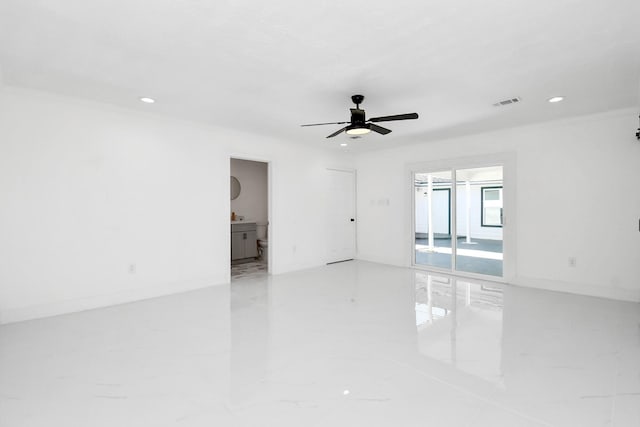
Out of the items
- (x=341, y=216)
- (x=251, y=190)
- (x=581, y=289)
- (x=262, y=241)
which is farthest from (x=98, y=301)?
(x=581, y=289)

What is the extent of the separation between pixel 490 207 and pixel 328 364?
598 centimetres

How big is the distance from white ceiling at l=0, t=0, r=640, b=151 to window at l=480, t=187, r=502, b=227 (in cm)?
248

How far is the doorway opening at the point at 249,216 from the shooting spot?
6598 millimetres

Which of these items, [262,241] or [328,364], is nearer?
[328,364]

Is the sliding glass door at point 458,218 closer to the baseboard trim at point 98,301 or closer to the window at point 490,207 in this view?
the window at point 490,207

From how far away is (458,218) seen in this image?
18.3 feet

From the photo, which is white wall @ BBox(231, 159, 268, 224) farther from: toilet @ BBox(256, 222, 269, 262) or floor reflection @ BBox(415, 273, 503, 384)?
floor reflection @ BBox(415, 273, 503, 384)

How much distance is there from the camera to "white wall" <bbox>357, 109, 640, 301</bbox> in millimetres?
4055

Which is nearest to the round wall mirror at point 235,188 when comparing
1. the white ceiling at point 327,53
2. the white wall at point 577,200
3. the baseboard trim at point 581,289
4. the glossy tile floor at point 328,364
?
the white ceiling at point 327,53

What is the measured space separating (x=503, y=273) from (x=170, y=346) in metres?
4.71

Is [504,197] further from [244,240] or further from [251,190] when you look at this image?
[251,190]

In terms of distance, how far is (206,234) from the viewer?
15.8ft

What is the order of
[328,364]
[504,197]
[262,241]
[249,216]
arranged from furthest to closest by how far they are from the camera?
[249,216] < [262,241] < [504,197] < [328,364]

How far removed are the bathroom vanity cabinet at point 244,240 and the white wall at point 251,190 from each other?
563mm
